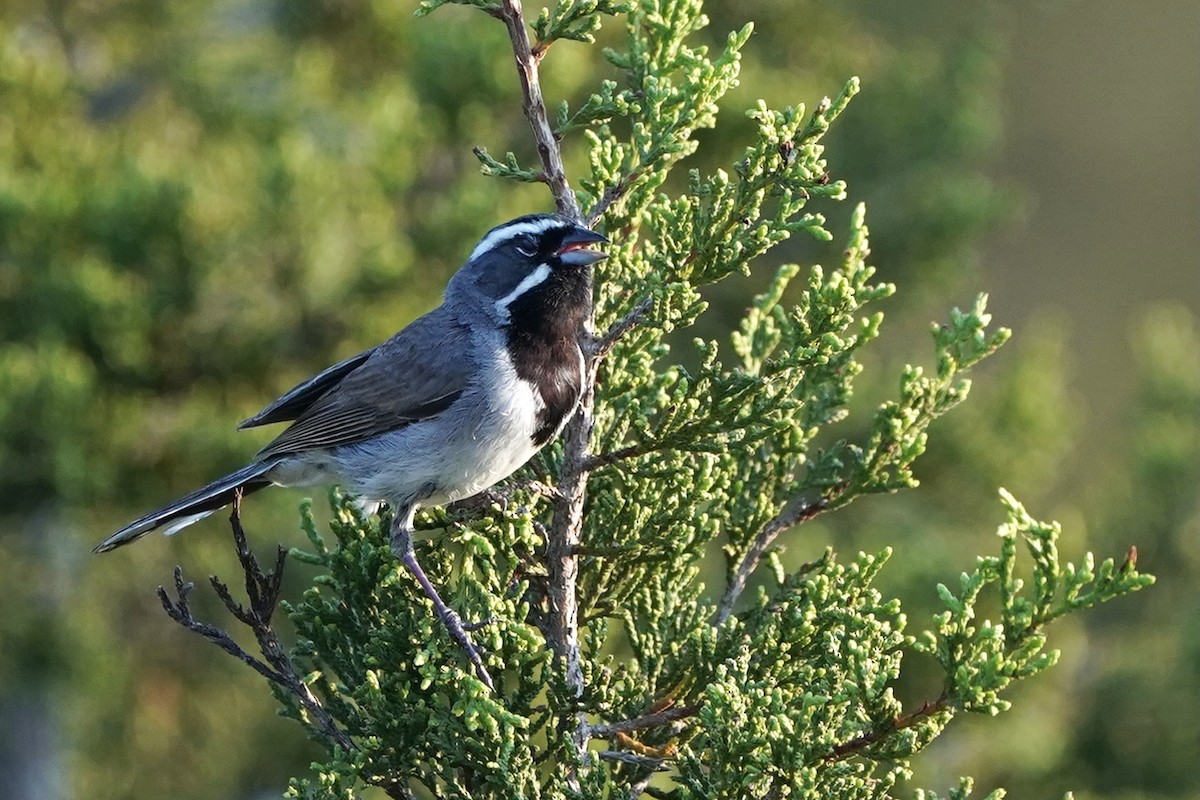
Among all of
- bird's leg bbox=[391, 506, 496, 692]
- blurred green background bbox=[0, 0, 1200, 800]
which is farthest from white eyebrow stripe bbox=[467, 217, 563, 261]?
blurred green background bbox=[0, 0, 1200, 800]

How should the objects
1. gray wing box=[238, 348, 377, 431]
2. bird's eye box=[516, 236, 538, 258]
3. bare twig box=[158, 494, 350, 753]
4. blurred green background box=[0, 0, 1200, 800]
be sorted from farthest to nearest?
blurred green background box=[0, 0, 1200, 800]
gray wing box=[238, 348, 377, 431]
bird's eye box=[516, 236, 538, 258]
bare twig box=[158, 494, 350, 753]

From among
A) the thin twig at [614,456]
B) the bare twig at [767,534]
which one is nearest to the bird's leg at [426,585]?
the thin twig at [614,456]

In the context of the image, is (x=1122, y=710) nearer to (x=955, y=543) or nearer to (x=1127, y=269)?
(x=955, y=543)

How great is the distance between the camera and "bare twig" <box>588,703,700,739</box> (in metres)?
3.57

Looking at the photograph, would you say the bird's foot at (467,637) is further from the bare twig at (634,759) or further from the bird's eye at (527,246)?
the bird's eye at (527,246)

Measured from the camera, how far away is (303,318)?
7.49 m

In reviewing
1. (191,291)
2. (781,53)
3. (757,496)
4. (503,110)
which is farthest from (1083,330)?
(757,496)

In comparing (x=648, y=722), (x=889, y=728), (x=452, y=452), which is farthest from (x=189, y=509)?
(x=889, y=728)

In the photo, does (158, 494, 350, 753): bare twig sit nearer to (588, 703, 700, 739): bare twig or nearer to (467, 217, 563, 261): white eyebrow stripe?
(588, 703, 700, 739): bare twig

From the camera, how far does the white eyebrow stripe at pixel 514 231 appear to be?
3.95 metres

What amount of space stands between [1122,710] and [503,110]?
457 centimetres

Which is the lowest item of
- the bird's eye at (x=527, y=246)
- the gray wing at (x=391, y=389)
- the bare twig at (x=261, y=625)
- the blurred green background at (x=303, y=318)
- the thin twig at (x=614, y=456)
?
the bare twig at (x=261, y=625)

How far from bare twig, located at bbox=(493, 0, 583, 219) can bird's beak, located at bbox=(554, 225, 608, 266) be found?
0.07m

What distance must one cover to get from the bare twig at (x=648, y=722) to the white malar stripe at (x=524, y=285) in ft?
4.14
